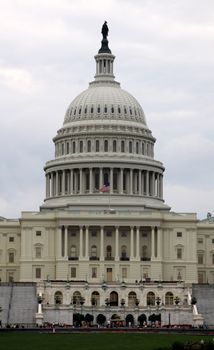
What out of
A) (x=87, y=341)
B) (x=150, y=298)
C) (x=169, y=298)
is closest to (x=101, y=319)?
(x=150, y=298)

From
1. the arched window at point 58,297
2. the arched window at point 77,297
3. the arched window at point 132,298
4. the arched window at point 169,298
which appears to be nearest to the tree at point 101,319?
the arched window at point 77,297

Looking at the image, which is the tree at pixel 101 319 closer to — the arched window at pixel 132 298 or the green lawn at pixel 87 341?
the arched window at pixel 132 298

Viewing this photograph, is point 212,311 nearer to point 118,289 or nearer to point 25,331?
point 118,289

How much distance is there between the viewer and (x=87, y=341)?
440 ft

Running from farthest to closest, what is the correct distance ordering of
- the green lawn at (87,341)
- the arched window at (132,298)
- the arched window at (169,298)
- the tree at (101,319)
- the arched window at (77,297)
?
the arched window at (169,298) → the arched window at (132,298) → the arched window at (77,297) → the tree at (101,319) → the green lawn at (87,341)

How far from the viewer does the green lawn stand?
126000mm

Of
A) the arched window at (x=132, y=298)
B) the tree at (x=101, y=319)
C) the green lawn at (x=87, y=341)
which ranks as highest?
the arched window at (x=132, y=298)

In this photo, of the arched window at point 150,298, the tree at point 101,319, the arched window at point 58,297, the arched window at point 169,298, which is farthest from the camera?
the arched window at point 169,298

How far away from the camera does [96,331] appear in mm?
152625

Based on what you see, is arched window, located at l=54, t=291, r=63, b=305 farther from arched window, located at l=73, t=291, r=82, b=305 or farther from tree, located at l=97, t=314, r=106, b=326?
tree, located at l=97, t=314, r=106, b=326

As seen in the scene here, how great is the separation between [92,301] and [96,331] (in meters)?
31.9

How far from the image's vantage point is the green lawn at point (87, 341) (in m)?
126

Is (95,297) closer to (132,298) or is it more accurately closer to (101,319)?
(132,298)

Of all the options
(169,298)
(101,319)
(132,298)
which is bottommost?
(101,319)
